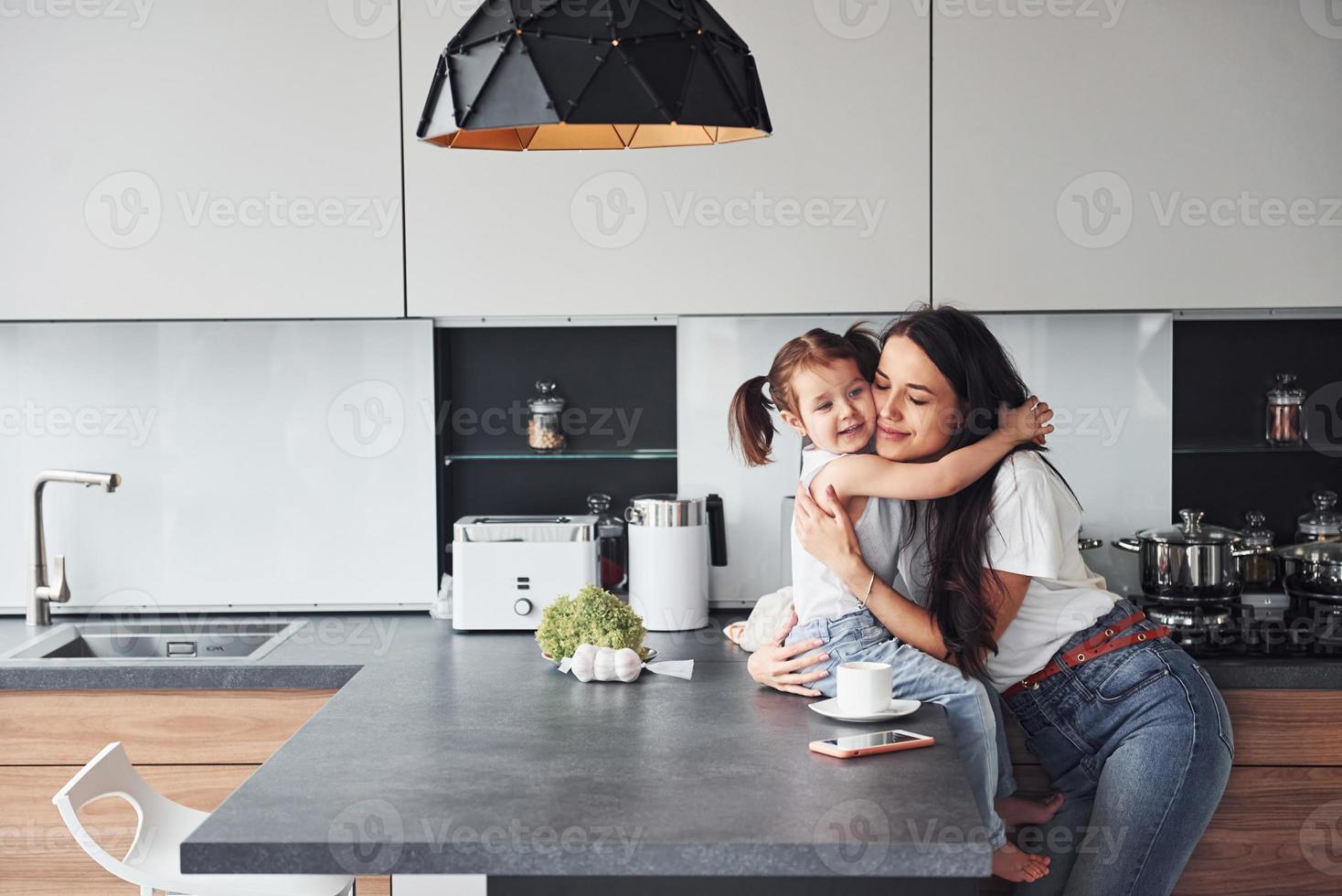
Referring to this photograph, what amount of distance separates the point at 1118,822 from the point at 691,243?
4.30 feet

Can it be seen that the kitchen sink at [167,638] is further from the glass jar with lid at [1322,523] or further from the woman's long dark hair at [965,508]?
the glass jar with lid at [1322,523]

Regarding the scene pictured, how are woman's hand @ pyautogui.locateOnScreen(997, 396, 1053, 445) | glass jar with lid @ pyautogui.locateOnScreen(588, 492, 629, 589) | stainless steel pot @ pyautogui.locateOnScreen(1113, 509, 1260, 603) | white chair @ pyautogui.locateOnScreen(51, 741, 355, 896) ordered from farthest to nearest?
1. glass jar with lid @ pyautogui.locateOnScreen(588, 492, 629, 589)
2. stainless steel pot @ pyautogui.locateOnScreen(1113, 509, 1260, 603)
3. woman's hand @ pyautogui.locateOnScreen(997, 396, 1053, 445)
4. white chair @ pyautogui.locateOnScreen(51, 741, 355, 896)

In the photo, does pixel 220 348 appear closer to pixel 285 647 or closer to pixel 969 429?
pixel 285 647

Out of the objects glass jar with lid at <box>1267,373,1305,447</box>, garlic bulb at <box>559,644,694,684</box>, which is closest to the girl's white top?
garlic bulb at <box>559,644,694,684</box>

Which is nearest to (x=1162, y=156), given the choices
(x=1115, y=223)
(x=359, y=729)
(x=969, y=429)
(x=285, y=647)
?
(x=1115, y=223)

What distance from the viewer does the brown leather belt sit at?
199 cm

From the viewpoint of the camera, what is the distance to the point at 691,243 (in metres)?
2.43
